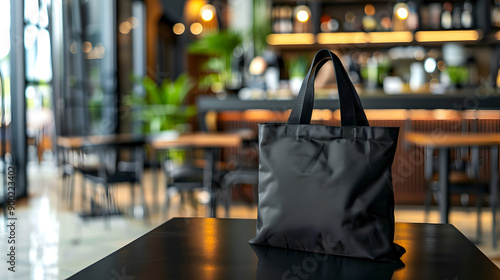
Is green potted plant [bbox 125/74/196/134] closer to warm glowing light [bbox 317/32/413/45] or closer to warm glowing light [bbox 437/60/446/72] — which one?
warm glowing light [bbox 317/32/413/45]

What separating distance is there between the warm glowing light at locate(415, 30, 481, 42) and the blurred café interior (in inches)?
0.7

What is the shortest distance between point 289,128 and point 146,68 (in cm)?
828

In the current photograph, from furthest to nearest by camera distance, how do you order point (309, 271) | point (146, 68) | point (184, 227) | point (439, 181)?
point (146, 68) < point (439, 181) < point (184, 227) < point (309, 271)

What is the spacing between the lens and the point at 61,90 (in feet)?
24.0

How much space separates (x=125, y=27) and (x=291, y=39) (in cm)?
311

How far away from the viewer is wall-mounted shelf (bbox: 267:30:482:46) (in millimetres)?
6492

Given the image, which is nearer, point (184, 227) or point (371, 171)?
point (371, 171)

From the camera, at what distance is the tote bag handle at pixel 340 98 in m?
0.83

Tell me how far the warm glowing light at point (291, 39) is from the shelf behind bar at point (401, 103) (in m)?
2.46

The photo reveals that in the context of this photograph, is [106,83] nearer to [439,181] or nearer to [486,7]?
[486,7]

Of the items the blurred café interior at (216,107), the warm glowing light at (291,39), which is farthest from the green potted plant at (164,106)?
the warm glowing light at (291,39)

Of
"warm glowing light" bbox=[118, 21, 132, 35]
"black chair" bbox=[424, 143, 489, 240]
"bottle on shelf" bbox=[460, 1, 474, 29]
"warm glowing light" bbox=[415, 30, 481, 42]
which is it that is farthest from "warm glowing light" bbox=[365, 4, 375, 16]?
"warm glowing light" bbox=[118, 21, 132, 35]

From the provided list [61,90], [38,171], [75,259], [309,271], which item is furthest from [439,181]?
[38,171]

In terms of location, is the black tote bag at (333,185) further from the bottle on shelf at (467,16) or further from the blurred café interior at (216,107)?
the bottle on shelf at (467,16)
